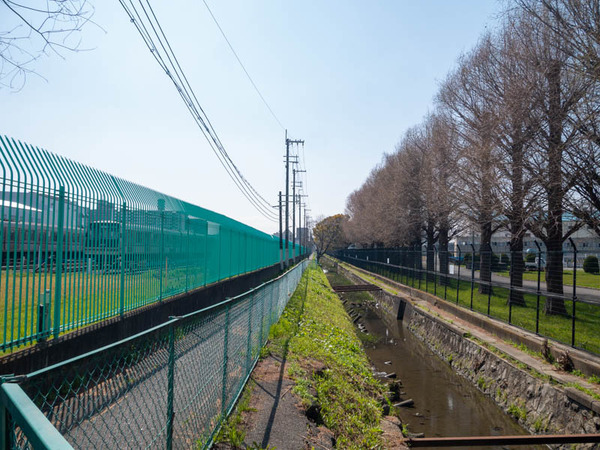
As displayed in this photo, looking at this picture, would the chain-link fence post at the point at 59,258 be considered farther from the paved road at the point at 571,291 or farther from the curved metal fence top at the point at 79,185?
the paved road at the point at 571,291

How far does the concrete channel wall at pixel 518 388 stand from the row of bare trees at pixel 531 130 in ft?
6.49

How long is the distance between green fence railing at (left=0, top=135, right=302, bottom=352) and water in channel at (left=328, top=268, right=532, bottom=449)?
5.72 meters

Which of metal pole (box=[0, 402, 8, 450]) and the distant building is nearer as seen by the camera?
metal pole (box=[0, 402, 8, 450])

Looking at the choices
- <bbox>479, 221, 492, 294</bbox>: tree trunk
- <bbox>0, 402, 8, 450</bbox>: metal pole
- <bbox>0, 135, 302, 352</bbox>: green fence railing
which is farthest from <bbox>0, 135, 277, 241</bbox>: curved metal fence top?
<bbox>479, 221, 492, 294</bbox>: tree trunk

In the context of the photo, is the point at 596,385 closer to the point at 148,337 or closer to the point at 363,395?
the point at 363,395

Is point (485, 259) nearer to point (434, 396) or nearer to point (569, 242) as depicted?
point (569, 242)

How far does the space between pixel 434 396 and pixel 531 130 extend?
7180 millimetres

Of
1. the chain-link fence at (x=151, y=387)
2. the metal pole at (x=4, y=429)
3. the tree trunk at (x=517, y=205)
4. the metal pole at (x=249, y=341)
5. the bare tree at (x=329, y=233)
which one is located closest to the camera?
the metal pole at (x=4, y=429)

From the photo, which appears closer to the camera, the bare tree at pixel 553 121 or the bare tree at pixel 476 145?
the bare tree at pixel 553 121

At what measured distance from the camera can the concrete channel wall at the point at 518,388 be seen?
7211 mm

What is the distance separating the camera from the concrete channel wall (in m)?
7.21

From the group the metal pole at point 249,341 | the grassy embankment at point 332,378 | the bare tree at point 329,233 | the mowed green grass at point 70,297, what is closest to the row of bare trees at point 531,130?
→ the grassy embankment at point 332,378

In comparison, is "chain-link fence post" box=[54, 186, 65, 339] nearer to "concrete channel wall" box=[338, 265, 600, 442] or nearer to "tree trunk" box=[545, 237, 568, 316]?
"concrete channel wall" box=[338, 265, 600, 442]

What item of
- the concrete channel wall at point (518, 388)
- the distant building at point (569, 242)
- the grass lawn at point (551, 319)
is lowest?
the concrete channel wall at point (518, 388)
